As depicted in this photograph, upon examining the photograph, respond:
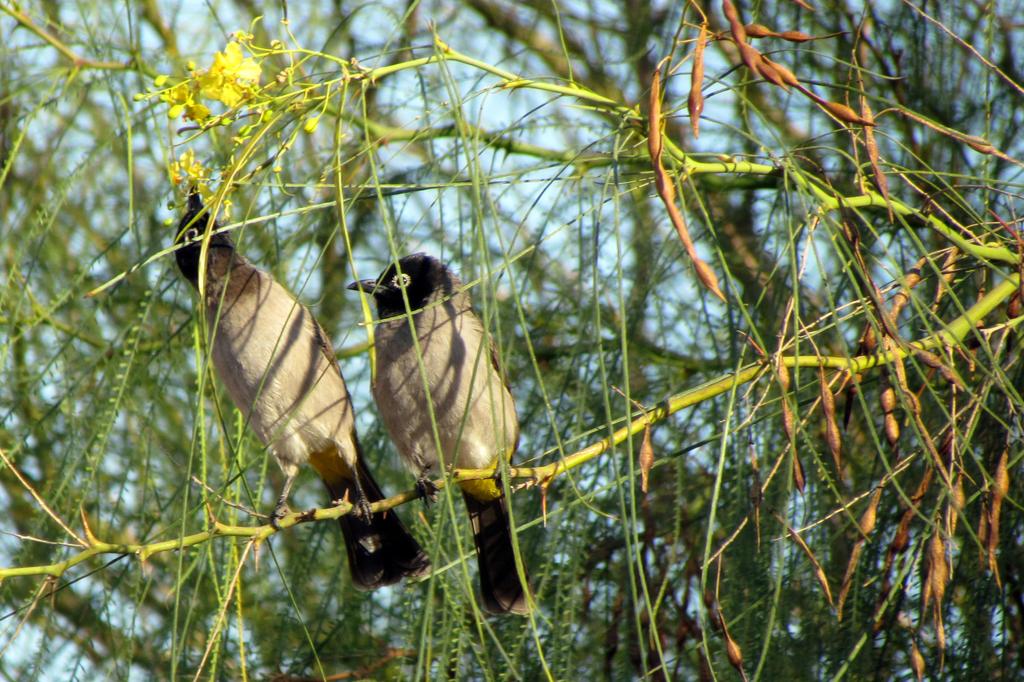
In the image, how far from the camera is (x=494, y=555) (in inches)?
165

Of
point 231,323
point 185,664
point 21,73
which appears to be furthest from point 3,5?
point 185,664

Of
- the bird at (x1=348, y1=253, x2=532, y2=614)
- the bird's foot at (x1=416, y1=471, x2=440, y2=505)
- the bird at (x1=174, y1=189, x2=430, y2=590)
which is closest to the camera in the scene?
the bird's foot at (x1=416, y1=471, x2=440, y2=505)

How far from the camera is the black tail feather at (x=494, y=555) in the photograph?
4016 millimetres

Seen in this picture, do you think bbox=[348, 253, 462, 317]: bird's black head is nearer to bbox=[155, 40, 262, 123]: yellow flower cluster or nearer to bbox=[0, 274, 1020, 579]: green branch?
bbox=[0, 274, 1020, 579]: green branch

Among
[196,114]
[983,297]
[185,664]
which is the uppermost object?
[196,114]

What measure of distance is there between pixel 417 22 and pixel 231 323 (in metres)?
1.35

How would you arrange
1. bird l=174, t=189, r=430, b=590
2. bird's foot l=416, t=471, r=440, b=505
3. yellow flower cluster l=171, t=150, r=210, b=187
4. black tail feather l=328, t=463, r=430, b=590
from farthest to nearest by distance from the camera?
bird l=174, t=189, r=430, b=590 → black tail feather l=328, t=463, r=430, b=590 → bird's foot l=416, t=471, r=440, b=505 → yellow flower cluster l=171, t=150, r=210, b=187

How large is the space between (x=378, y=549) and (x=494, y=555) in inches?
20.5

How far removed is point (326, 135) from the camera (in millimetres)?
3938

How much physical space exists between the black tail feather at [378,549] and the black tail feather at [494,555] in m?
0.26

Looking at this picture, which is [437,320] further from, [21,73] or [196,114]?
[196,114]

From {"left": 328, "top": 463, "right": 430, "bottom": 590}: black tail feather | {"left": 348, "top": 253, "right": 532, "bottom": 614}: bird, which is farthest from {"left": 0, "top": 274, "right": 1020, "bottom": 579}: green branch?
{"left": 348, "top": 253, "right": 532, "bottom": 614}: bird

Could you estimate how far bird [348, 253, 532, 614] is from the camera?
3.87m

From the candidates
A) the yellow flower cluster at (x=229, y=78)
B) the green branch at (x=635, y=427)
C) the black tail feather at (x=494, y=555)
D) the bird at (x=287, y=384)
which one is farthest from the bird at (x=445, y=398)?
the yellow flower cluster at (x=229, y=78)
